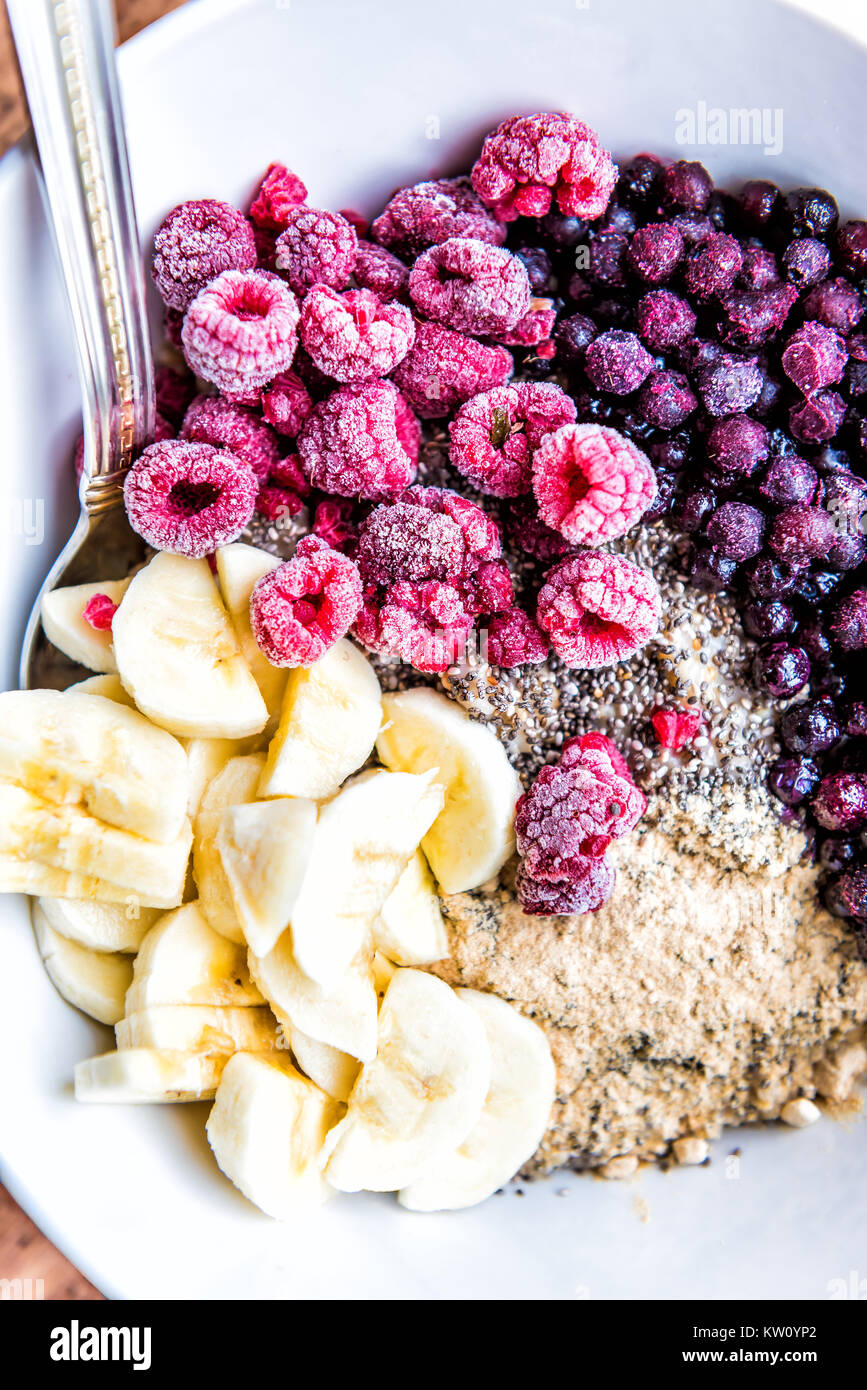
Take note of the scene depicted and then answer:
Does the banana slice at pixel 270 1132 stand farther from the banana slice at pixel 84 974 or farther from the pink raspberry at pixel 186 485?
the pink raspberry at pixel 186 485

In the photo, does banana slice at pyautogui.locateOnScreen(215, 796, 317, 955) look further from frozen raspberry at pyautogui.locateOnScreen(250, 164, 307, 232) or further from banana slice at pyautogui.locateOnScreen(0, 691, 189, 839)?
frozen raspberry at pyautogui.locateOnScreen(250, 164, 307, 232)

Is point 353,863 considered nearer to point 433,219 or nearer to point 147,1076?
point 147,1076

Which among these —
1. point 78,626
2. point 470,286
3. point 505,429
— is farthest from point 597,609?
point 78,626

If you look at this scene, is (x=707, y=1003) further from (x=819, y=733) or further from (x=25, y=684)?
(x=25, y=684)

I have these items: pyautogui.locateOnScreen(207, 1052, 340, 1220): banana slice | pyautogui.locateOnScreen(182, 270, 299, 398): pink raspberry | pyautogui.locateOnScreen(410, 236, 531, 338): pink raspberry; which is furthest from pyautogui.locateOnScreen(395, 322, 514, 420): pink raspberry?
pyautogui.locateOnScreen(207, 1052, 340, 1220): banana slice

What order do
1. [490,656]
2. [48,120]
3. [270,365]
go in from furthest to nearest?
[490,656] → [270,365] → [48,120]

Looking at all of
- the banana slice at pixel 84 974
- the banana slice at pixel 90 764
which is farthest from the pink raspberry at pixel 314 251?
the banana slice at pixel 84 974
